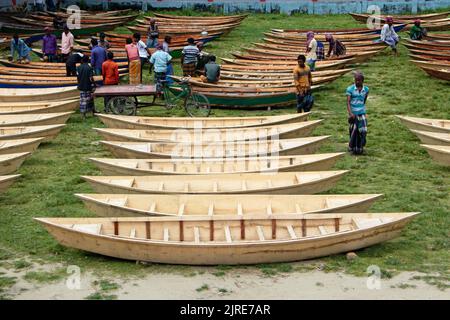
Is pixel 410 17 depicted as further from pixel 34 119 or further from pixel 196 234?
pixel 196 234

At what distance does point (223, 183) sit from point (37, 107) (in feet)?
23.5

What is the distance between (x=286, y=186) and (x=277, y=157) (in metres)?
1.57

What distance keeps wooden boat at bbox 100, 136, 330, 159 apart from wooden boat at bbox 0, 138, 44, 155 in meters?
1.47

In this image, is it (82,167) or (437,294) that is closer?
(437,294)

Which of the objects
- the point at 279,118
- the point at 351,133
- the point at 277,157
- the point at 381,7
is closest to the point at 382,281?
the point at 277,157

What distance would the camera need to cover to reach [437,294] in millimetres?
11562

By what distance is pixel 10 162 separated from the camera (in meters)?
16.4

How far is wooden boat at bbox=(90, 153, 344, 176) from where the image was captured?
15.8 meters

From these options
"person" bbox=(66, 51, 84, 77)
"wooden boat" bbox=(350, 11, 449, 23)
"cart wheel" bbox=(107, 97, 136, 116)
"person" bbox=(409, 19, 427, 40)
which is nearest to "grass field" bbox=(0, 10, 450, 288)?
"cart wheel" bbox=(107, 97, 136, 116)

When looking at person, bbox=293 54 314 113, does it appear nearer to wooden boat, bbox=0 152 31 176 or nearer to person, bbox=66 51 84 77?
person, bbox=66 51 84 77

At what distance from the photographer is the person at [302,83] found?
19.9m
